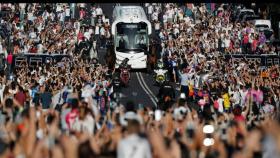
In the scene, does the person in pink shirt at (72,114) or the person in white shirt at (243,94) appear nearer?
the person in pink shirt at (72,114)

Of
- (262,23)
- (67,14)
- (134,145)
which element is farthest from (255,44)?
(134,145)

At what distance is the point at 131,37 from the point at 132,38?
0.09 m

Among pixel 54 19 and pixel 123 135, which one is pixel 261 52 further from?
pixel 123 135

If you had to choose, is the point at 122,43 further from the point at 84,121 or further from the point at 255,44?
the point at 84,121

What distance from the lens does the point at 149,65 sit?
4497 centimetres

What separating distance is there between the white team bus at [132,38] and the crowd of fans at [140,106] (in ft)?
3.29

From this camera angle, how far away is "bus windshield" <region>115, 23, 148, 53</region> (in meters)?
46.4

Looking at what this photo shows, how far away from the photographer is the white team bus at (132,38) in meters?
45.6

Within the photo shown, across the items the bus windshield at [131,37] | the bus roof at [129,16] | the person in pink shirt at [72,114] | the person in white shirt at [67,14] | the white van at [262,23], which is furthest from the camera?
the person in white shirt at [67,14]

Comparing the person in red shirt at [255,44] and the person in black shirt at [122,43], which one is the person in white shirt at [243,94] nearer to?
the person in red shirt at [255,44]

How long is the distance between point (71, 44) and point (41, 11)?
9.16 metres

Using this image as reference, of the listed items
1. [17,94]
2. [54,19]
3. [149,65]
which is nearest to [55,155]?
[17,94]

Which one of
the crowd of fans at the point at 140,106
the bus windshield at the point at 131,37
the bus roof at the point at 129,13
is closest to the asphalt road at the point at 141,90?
the crowd of fans at the point at 140,106

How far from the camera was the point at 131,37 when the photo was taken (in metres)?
47.1
